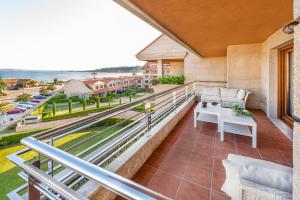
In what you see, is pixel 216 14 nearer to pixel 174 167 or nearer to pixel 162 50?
pixel 174 167

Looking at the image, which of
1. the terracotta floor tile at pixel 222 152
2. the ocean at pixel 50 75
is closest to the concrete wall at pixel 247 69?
the terracotta floor tile at pixel 222 152

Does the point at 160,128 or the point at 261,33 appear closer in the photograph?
the point at 160,128

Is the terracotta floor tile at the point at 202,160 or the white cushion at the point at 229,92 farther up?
the white cushion at the point at 229,92

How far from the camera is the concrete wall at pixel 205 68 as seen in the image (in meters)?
8.55

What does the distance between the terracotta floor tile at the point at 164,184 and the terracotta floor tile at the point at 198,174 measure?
0.19m

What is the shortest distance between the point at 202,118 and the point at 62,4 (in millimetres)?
8834

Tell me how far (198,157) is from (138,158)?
1.04 meters

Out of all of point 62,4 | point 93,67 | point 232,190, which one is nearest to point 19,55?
point 93,67

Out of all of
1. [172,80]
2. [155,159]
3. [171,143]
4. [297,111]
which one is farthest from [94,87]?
[297,111]

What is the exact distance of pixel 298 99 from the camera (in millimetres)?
729

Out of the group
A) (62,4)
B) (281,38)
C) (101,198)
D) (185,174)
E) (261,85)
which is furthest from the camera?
(62,4)

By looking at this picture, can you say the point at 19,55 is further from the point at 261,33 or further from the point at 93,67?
the point at 261,33

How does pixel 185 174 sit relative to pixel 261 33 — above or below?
below

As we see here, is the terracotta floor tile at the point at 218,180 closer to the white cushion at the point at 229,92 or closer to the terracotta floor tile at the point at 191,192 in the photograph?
the terracotta floor tile at the point at 191,192
